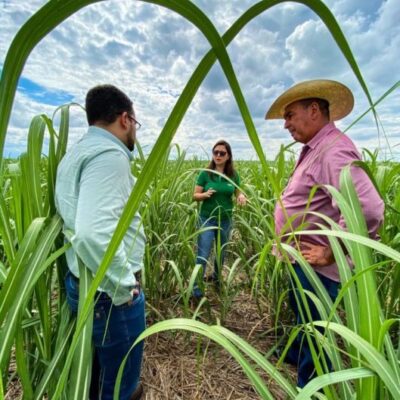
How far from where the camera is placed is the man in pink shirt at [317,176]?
1013 millimetres

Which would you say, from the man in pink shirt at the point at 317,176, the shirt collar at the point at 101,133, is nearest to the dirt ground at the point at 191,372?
the man in pink shirt at the point at 317,176

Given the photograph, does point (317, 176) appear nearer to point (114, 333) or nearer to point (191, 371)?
point (114, 333)

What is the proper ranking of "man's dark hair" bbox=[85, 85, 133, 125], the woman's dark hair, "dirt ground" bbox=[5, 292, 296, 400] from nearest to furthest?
"man's dark hair" bbox=[85, 85, 133, 125]
"dirt ground" bbox=[5, 292, 296, 400]
the woman's dark hair

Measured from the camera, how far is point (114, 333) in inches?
34.0

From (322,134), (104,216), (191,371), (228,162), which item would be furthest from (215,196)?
(104,216)

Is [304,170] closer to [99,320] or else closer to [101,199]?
[101,199]

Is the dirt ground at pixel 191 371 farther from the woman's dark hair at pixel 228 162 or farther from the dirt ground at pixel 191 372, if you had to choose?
the woman's dark hair at pixel 228 162

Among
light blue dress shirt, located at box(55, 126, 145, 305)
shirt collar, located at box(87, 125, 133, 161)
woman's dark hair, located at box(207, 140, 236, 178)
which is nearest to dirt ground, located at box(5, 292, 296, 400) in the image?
light blue dress shirt, located at box(55, 126, 145, 305)

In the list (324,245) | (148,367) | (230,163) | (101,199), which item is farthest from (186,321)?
(230,163)

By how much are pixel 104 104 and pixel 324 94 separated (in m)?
0.97

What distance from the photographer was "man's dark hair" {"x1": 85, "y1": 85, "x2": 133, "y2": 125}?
92 centimetres

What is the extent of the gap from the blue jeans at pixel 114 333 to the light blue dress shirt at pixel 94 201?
2.1 inches

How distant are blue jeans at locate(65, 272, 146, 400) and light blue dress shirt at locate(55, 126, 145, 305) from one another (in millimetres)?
54

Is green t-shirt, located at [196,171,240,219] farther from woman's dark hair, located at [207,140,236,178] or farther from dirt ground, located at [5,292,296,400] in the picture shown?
dirt ground, located at [5,292,296,400]
